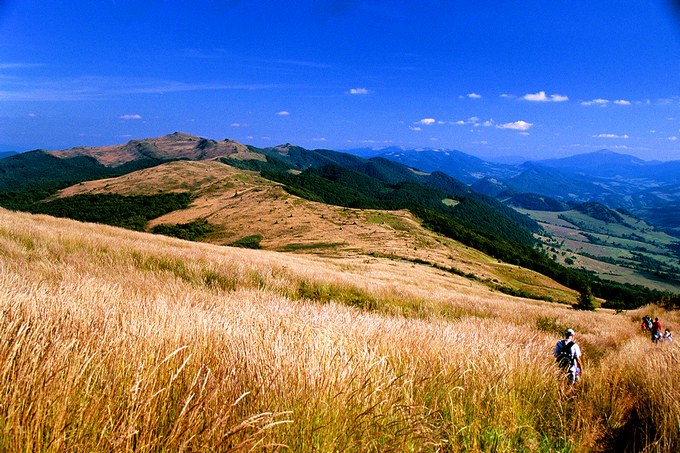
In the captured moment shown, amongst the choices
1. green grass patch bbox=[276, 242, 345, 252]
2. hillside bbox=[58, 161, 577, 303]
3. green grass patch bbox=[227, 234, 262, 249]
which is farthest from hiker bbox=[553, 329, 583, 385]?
green grass patch bbox=[227, 234, 262, 249]

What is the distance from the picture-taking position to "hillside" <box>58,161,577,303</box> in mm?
56906

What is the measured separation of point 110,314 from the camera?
2875 mm

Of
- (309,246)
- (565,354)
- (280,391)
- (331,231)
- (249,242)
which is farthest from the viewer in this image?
(249,242)

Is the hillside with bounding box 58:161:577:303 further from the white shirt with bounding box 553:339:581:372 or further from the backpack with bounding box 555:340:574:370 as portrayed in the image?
the backpack with bounding box 555:340:574:370

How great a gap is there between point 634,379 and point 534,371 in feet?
4.32

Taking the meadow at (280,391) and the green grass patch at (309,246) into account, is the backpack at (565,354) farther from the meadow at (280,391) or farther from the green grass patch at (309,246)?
the green grass patch at (309,246)

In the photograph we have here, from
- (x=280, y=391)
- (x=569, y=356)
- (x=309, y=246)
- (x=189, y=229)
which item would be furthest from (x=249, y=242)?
(x=280, y=391)

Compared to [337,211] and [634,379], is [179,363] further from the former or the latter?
[337,211]

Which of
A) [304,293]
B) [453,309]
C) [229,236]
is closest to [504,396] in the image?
[304,293]

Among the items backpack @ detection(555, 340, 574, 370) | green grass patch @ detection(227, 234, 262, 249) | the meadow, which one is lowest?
green grass patch @ detection(227, 234, 262, 249)

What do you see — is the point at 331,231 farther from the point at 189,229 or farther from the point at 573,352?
the point at 573,352

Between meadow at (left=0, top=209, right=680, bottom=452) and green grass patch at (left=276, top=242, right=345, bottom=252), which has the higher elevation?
meadow at (left=0, top=209, right=680, bottom=452)

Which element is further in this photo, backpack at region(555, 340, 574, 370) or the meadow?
backpack at region(555, 340, 574, 370)

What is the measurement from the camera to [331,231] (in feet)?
227
